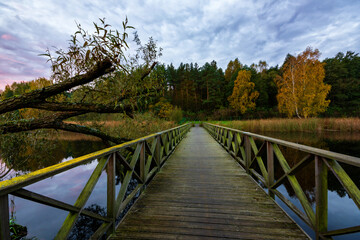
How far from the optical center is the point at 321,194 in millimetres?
1532

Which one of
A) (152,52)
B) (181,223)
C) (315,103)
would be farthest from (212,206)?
(315,103)

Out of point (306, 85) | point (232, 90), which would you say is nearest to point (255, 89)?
point (232, 90)

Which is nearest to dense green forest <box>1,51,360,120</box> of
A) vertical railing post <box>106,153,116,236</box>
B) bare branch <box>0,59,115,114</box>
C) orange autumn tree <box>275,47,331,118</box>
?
orange autumn tree <box>275,47,331,118</box>

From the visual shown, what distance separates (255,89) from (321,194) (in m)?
37.4

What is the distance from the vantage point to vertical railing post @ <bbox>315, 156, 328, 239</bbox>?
4.96 ft

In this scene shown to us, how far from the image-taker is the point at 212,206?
2268 millimetres

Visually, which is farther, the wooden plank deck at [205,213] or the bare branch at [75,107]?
the bare branch at [75,107]

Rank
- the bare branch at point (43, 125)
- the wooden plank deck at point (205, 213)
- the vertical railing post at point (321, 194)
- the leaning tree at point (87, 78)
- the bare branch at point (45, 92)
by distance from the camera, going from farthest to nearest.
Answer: the bare branch at point (43, 125), the bare branch at point (45, 92), the leaning tree at point (87, 78), the wooden plank deck at point (205, 213), the vertical railing post at point (321, 194)

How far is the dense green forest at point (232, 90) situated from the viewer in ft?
94.1

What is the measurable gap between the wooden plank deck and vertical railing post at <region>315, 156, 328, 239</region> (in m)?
0.25

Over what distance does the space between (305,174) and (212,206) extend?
16.6 ft

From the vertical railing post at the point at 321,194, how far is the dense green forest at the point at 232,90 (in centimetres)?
2001

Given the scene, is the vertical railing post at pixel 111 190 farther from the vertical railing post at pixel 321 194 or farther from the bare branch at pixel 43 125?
the bare branch at pixel 43 125

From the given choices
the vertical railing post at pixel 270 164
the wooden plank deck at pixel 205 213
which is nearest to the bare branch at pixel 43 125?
the wooden plank deck at pixel 205 213
